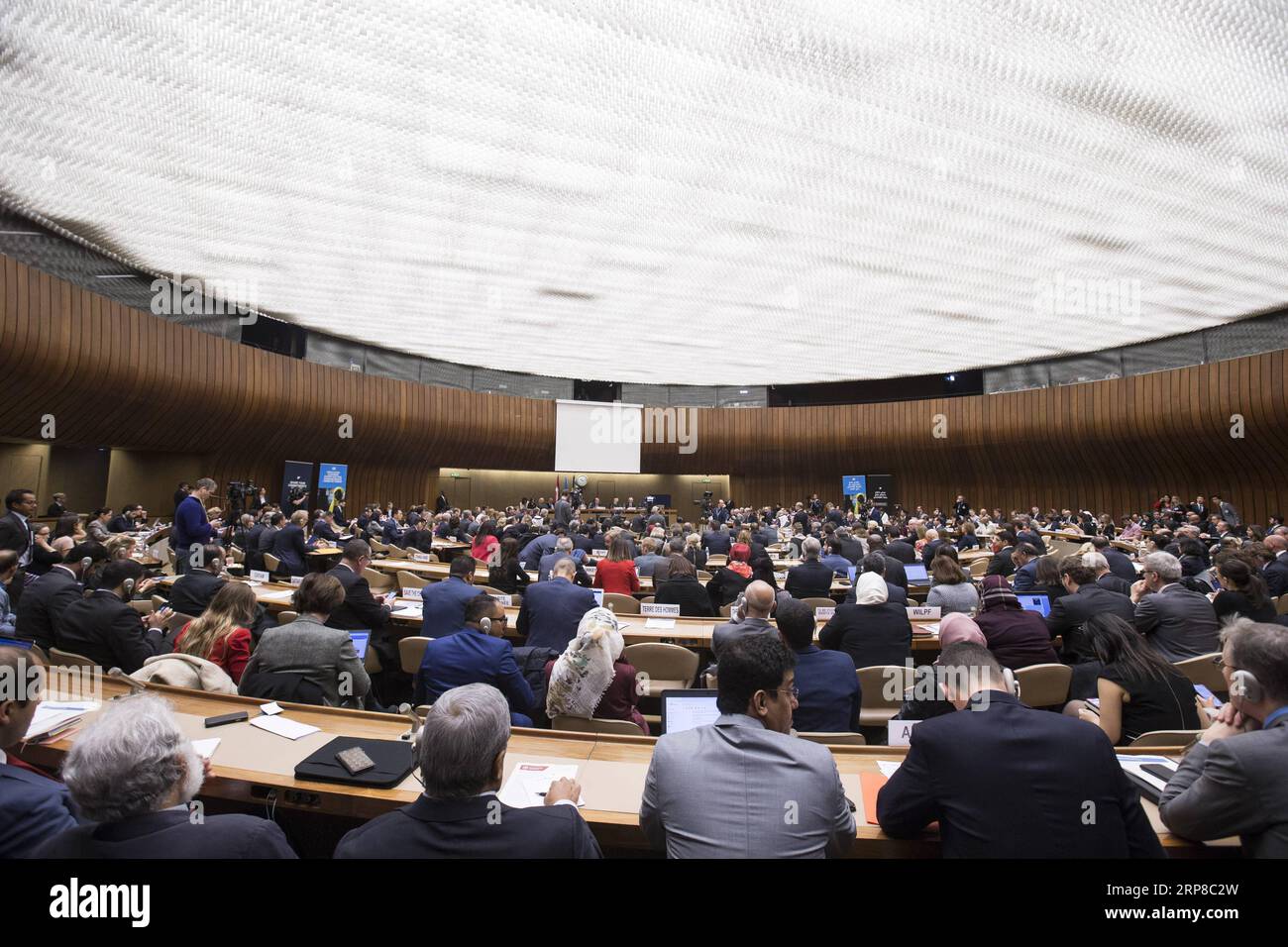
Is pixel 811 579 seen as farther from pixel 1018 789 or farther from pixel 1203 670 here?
pixel 1018 789

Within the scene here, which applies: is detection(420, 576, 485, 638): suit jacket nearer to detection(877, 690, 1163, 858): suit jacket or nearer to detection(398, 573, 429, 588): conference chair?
detection(398, 573, 429, 588): conference chair

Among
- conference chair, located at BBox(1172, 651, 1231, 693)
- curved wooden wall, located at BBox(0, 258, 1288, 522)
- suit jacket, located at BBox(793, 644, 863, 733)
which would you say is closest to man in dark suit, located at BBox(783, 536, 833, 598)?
conference chair, located at BBox(1172, 651, 1231, 693)

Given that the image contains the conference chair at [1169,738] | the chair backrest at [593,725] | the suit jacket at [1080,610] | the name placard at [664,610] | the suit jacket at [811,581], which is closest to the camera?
the conference chair at [1169,738]

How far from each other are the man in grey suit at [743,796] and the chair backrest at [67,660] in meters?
3.54

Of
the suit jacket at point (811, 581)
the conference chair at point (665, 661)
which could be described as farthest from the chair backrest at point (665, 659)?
the suit jacket at point (811, 581)

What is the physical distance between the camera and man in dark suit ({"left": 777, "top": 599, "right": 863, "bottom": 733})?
10.7ft

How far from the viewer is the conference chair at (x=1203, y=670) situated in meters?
3.83

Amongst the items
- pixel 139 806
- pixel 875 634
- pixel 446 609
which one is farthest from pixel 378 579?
pixel 139 806

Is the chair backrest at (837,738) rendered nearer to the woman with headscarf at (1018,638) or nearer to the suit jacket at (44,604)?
the woman with headscarf at (1018,638)

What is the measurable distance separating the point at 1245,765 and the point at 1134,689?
1215 millimetres

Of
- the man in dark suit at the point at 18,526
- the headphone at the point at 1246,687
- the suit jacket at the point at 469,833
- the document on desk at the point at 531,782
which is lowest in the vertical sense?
the document on desk at the point at 531,782

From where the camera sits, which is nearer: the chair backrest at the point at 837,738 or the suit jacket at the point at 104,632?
the chair backrest at the point at 837,738

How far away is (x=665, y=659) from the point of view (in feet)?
14.6
